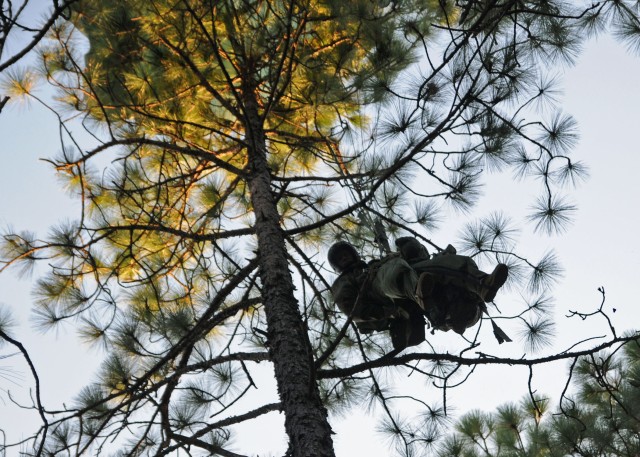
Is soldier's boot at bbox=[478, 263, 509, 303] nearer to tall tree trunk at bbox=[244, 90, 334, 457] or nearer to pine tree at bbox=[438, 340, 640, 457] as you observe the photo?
tall tree trunk at bbox=[244, 90, 334, 457]

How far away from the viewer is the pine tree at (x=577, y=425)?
4949 millimetres

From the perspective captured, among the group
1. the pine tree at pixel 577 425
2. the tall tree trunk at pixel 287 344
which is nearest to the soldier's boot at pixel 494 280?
the tall tree trunk at pixel 287 344

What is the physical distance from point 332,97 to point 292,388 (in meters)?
2.07

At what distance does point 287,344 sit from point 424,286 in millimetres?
577

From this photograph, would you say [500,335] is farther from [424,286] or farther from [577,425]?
[577,425]

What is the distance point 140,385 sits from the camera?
3.03 meters

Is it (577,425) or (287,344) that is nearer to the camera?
(287,344)

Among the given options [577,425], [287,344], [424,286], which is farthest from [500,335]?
[577,425]

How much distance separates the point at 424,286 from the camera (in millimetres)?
2613

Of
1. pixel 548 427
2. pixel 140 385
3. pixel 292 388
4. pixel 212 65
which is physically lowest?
pixel 292 388

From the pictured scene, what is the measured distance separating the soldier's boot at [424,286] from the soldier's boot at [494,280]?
22cm

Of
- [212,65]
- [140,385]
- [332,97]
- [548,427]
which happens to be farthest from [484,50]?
[548,427]

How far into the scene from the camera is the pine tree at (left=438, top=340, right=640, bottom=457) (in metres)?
4.95

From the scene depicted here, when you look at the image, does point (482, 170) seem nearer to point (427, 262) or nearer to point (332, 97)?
point (332, 97)
